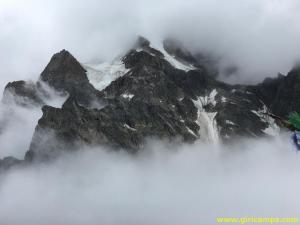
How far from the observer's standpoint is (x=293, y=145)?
62.0 meters

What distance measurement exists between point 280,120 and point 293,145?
125 inches

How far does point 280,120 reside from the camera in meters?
60.5

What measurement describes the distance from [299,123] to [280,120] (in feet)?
6.17

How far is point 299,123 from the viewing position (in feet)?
195

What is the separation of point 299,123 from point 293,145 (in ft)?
11.0
